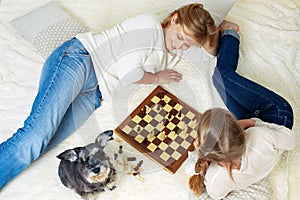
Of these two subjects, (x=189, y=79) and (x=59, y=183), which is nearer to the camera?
(x=59, y=183)

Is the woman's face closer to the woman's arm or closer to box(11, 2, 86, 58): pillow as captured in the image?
the woman's arm

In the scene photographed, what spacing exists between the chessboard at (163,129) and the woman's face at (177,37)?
19 centimetres

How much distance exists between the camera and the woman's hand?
1.75 metres

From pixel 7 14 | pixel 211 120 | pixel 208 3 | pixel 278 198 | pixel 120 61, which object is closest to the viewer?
pixel 211 120

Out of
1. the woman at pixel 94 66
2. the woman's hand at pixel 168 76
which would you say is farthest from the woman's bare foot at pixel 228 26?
the woman's hand at pixel 168 76

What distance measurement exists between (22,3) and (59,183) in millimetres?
883

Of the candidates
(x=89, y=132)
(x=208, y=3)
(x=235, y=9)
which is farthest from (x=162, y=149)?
(x=235, y=9)

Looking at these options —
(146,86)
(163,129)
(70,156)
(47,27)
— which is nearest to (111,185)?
(70,156)

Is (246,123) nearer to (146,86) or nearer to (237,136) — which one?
(237,136)

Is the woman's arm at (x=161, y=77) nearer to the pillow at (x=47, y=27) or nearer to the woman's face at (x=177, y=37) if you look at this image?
the woman's face at (x=177, y=37)

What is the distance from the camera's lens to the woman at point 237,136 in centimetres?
129

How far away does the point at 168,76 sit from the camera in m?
1.76

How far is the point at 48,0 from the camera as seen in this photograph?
200 centimetres

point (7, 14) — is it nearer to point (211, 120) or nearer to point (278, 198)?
point (211, 120)
